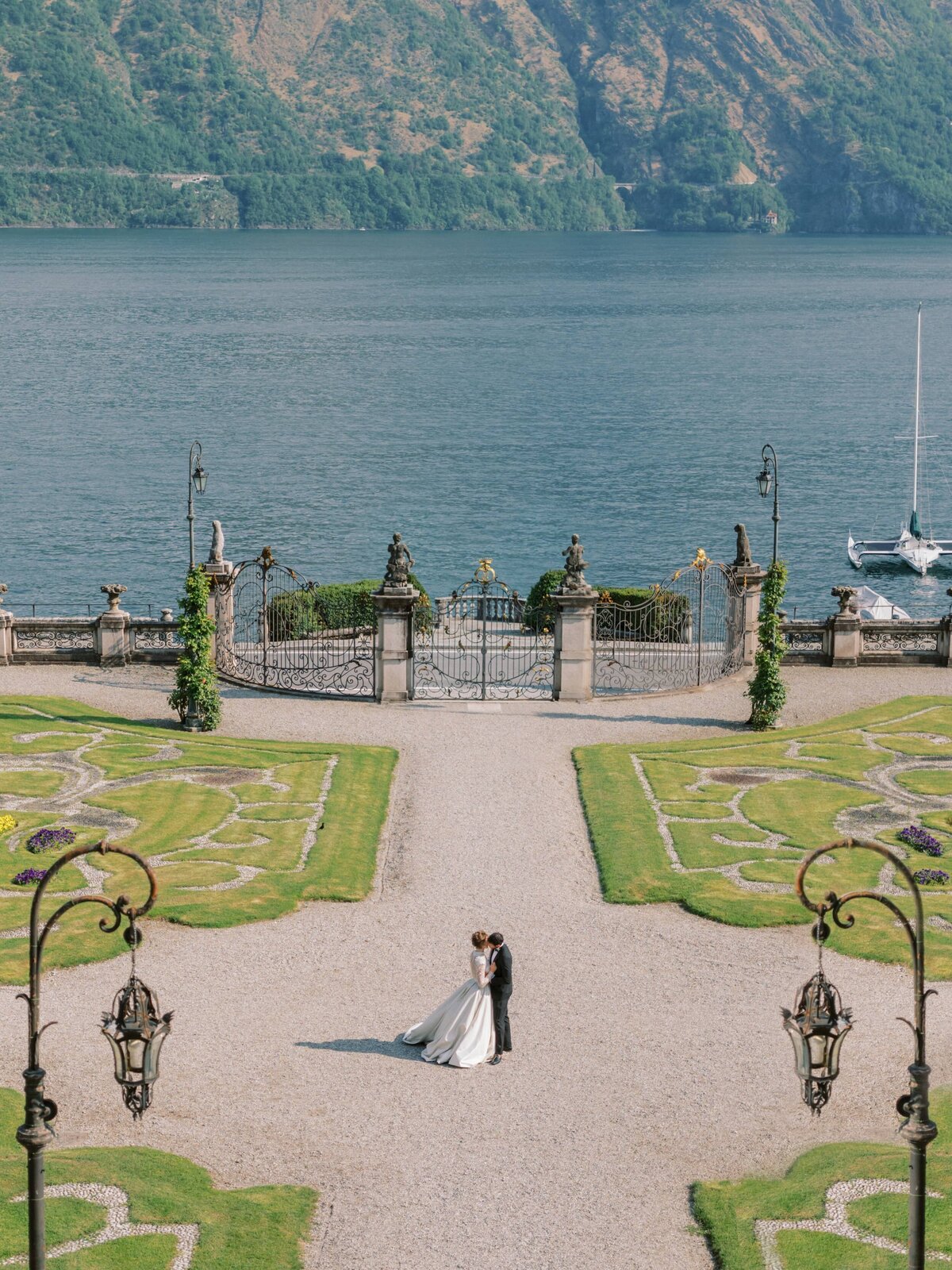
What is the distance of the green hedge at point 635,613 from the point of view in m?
58.7

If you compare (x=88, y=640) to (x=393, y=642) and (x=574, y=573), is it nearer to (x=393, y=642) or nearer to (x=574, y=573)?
(x=393, y=642)

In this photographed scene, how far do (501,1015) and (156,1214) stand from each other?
21.1 ft

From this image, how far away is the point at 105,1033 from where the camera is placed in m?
20.5

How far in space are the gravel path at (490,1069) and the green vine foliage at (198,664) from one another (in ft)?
30.1

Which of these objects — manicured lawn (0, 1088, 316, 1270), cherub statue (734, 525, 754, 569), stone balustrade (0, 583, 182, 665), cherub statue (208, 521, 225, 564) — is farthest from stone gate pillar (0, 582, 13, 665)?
manicured lawn (0, 1088, 316, 1270)

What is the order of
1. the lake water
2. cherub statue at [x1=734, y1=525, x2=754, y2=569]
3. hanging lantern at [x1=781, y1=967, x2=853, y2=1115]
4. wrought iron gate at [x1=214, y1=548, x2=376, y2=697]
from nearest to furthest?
hanging lantern at [x1=781, y1=967, x2=853, y2=1115] → wrought iron gate at [x1=214, y1=548, x2=376, y2=697] → cherub statue at [x1=734, y1=525, x2=754, y2=569] → the lake water

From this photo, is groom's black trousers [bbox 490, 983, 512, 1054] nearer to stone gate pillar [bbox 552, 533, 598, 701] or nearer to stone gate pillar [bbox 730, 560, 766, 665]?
stone gate pillar [bbox 552, 533, 598, 701]

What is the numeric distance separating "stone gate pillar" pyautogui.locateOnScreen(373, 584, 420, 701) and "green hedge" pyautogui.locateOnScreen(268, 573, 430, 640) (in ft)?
30.1

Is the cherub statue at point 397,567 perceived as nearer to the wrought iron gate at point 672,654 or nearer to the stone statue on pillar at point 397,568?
the stone statue on pillar at point 397,568

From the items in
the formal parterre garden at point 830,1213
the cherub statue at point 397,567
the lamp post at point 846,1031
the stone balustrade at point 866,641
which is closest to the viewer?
the lamp post at point 846,1031

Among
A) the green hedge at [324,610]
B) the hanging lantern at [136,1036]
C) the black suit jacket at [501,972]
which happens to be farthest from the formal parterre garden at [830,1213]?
the green hedge at [324,610]

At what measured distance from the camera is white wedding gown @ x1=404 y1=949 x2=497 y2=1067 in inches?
1070

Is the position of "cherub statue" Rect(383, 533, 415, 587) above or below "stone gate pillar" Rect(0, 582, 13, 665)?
above

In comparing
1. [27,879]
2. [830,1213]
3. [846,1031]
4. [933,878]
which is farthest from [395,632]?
[846,1031]
